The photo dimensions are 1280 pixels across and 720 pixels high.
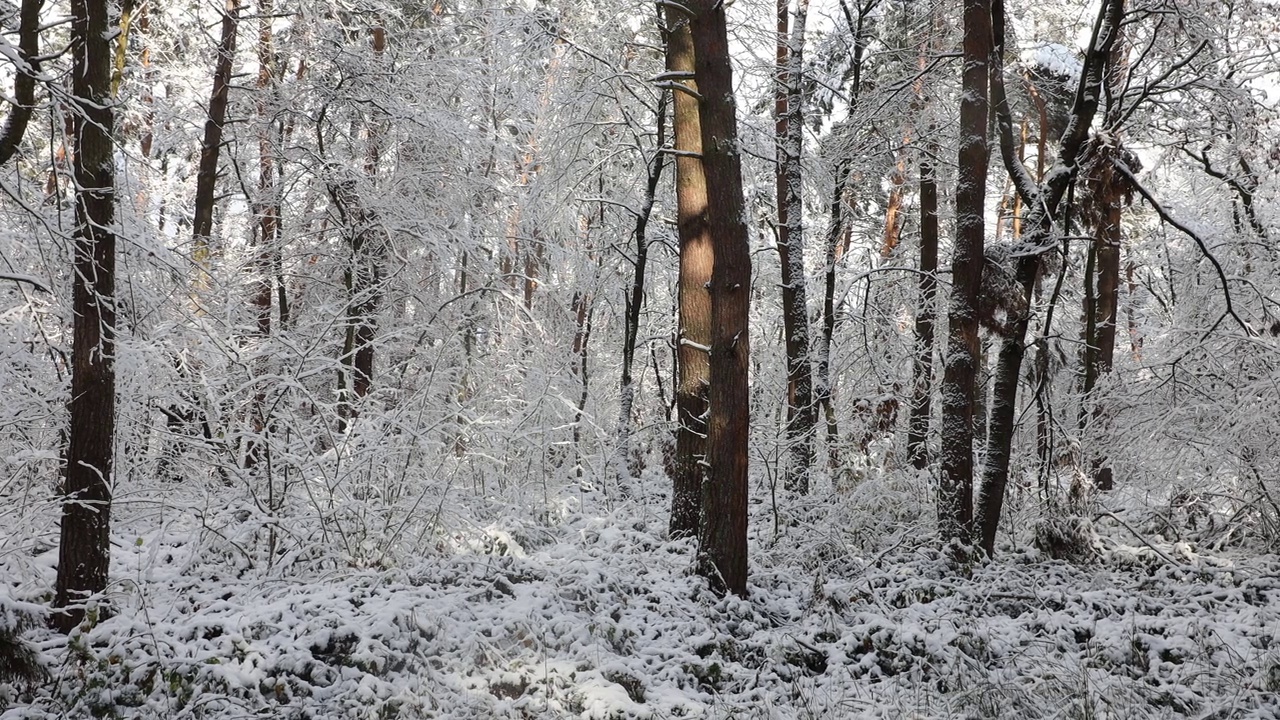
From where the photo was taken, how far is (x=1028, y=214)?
7805 millimetres

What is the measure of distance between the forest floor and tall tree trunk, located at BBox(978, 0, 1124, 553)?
91 centimetres

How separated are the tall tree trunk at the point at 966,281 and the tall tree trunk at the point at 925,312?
1.78 metres

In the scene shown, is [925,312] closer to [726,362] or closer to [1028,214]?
[1028,214]

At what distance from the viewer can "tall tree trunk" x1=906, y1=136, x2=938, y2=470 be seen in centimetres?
1035

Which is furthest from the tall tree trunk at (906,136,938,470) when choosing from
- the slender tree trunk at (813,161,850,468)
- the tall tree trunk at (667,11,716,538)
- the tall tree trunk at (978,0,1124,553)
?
the tall tree trunk at (667,11,716,538)

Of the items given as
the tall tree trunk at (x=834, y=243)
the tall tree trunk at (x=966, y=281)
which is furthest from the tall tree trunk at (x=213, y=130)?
the tall tree trunk at (x=966, y=281)

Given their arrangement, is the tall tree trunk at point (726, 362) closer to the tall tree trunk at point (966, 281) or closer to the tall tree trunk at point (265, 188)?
the tall tree trunk at point (966, 281)

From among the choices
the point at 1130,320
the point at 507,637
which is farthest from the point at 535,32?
the point at 1130,320

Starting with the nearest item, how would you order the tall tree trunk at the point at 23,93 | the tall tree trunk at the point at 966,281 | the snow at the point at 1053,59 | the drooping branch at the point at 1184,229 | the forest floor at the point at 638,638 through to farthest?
the forest floor at the point at 638,638
the tall tree trunk at the point at 23,93
the drooping branch at the point at 1184,229
the tall tree trunk at the point at 966,281
the snow at the point at 1053,59

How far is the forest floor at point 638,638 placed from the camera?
4.64 metres

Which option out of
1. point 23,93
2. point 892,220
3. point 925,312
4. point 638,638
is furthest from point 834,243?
point 23,93

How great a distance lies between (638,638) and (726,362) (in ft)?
7.74

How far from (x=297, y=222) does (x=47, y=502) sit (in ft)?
24.8

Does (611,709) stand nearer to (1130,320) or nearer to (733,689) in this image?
(733,689)
